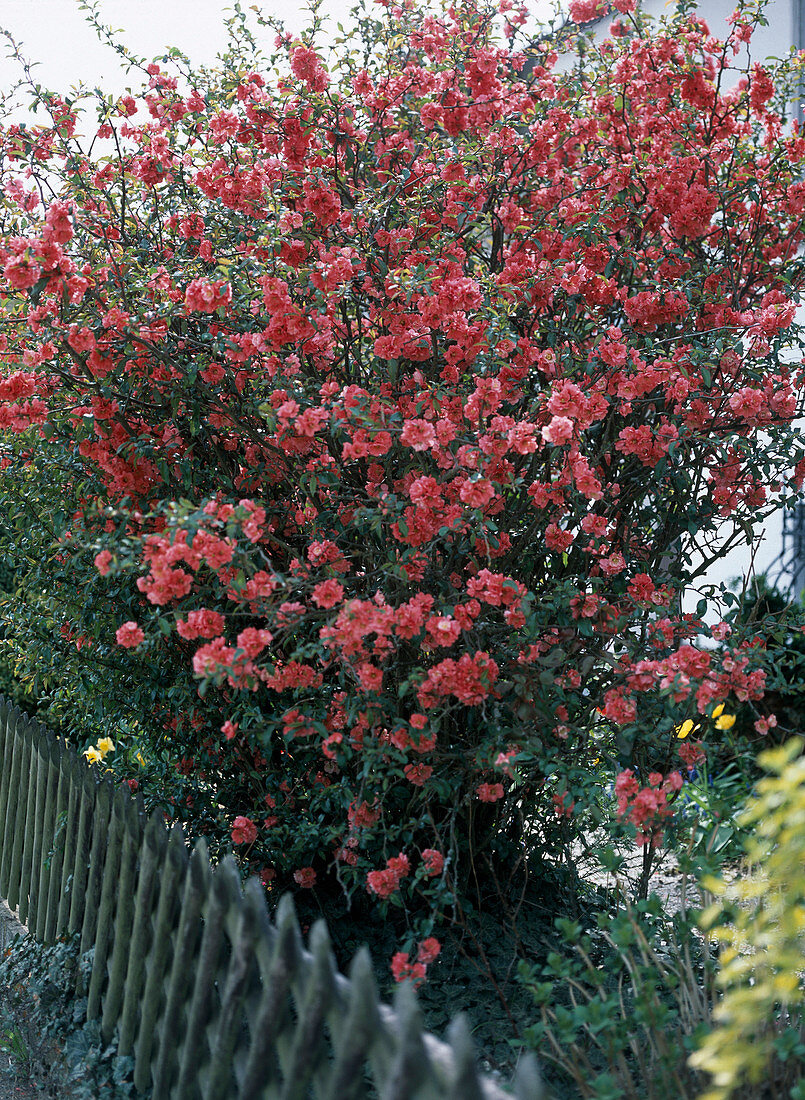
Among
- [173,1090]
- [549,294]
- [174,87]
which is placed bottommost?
[173,1090]

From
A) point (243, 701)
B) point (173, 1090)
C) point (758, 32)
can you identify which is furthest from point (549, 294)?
point (758, 32)

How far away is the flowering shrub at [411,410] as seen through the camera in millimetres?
2746

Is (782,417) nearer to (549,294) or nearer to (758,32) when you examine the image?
(549,294)

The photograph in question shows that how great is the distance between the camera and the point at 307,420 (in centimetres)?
268

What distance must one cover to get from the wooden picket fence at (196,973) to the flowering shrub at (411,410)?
458mm

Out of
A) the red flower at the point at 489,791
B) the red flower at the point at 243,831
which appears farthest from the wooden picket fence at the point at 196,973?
the red flower at the point at 489,791

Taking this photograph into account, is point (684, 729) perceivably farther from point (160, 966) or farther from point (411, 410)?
point (160, 966)

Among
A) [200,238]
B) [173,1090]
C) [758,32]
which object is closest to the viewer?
[173,1090]

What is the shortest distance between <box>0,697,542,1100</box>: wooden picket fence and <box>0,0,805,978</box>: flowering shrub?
1.50 feet

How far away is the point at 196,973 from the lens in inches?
90.3

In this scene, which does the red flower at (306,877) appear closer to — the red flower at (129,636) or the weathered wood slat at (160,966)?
the weathered wood slat at (160,966)

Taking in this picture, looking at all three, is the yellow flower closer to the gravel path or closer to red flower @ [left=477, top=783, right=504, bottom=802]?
red flower @ [left=477, top=783, right=504, bottom=802]

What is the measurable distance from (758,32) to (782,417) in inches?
157

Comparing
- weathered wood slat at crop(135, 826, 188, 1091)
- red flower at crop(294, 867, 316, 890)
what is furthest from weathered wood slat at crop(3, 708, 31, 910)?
weathered wood slat at crop(135, 826, 188, 1091)
